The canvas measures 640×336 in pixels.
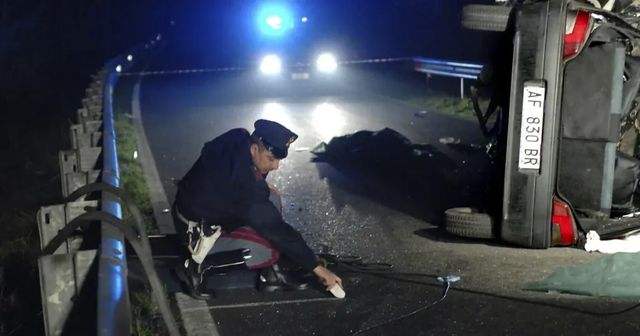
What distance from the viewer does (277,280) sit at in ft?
20.1

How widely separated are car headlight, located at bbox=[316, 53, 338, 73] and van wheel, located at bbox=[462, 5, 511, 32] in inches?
834

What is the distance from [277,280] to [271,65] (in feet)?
74.0

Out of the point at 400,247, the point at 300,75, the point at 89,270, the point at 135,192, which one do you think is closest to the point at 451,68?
the point at 300,75

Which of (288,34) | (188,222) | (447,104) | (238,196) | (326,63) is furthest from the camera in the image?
(288,34)

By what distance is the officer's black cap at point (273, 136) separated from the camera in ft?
19.1

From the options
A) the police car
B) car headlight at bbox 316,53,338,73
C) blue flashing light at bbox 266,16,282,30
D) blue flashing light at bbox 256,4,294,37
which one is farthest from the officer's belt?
blue flashing light at bbox 266,16,282,30

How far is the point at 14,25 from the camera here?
3897 cm

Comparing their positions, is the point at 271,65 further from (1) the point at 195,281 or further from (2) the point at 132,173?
(1) the point at 195,281

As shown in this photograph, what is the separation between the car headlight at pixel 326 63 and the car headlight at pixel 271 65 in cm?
125

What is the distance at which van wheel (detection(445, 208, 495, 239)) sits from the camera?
688 cm

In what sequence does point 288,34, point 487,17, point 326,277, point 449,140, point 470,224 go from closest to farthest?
point 326,277 → point 487,17 → point 470,224 → point 449,140 → point 288,34

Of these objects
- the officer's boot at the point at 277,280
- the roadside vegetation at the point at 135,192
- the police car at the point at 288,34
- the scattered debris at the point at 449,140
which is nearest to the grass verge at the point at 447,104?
the scattered debris at the point at 449,140

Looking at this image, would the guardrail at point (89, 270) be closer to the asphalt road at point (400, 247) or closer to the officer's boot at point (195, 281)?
the officer's boot at point (195, 281)

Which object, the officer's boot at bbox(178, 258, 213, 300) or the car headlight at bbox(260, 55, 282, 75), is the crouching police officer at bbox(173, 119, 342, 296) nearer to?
the officer's boot at bbox(178, 258, 213, 300)
